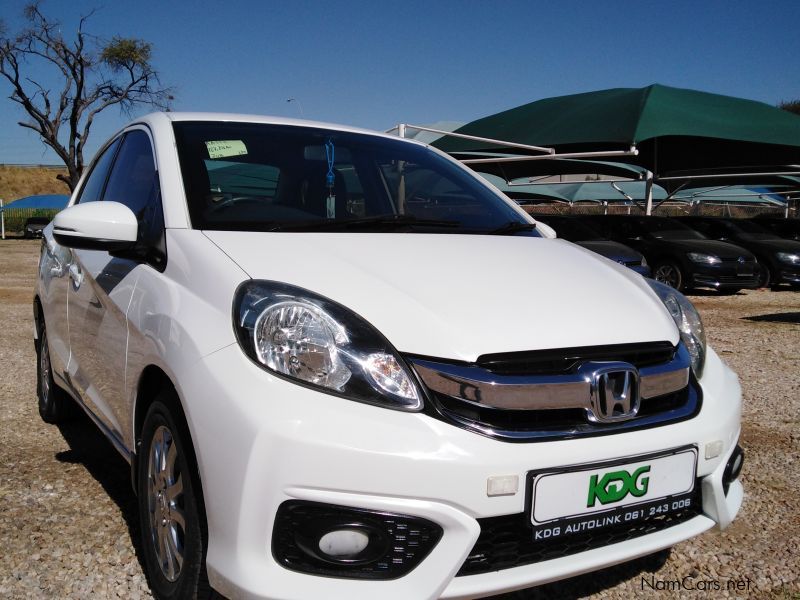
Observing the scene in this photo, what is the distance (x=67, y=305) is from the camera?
10.0ft

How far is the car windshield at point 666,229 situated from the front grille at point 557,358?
11146mm

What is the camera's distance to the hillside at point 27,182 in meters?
54.8

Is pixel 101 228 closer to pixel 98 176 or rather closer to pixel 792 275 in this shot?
pixel 98 176

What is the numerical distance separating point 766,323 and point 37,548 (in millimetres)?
8107

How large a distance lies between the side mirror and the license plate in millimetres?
1368

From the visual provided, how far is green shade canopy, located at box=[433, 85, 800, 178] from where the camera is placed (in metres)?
16.1

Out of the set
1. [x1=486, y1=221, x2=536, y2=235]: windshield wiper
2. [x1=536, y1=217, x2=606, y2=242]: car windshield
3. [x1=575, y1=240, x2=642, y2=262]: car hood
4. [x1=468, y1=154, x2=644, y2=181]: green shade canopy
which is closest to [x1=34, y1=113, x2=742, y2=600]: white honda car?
[x1=486, y1=221, x2=536, y2=235]: windshield wiper

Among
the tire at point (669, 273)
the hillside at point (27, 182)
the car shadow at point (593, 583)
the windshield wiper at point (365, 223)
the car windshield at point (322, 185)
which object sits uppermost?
the car windshield at point (322, 185)

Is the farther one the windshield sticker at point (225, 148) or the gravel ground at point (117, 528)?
the windshield sticker at point (225, 148)

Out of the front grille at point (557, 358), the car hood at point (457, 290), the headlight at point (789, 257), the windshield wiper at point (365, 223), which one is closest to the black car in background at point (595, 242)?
the headlight at point (789, 257)

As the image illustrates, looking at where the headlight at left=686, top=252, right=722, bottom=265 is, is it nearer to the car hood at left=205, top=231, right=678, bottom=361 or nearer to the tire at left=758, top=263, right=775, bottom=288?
the tire at left=758, top=263, right=775, bottom=288

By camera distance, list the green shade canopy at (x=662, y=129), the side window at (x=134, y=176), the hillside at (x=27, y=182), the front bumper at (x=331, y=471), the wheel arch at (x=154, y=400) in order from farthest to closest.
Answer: the hillside at (x=27, y=182) < the green shade canopy at (x=662, y=129) < the side window at (x=134, y=176) < the wheel arch at (x=154, y=400) < the front bumper at (x=331, y=471)

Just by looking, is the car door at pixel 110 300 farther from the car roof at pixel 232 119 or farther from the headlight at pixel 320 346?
the headlight at pixel 320 346

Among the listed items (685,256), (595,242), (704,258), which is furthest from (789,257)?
(595,242)
